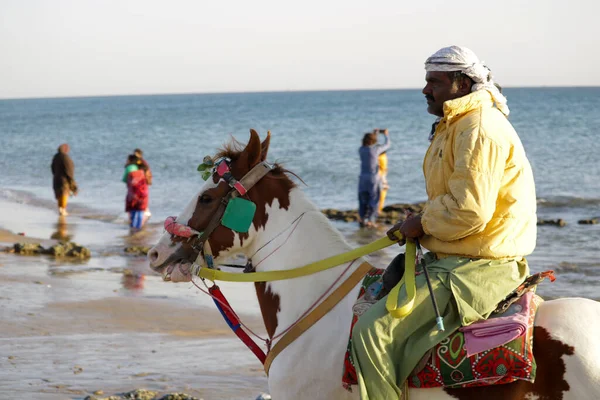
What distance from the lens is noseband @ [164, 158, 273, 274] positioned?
185 inches

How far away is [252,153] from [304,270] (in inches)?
29.1

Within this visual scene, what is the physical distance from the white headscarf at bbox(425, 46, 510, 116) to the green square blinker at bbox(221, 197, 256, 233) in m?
1.32

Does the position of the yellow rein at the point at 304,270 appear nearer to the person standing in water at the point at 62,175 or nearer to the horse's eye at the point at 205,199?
the horse's eye at the point at 205,199

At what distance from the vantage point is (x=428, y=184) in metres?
4.18

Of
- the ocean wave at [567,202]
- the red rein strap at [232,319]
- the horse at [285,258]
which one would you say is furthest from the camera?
the ocean wave at [567,202]

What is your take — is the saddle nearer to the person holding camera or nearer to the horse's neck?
the horse's neck

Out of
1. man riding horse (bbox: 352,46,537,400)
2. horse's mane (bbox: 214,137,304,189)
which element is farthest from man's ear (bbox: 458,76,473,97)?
horse's mane (bbox: 214,137,304,189)

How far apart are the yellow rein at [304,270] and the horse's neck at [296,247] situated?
0.15 feet

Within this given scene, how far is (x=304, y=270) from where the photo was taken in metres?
4.66

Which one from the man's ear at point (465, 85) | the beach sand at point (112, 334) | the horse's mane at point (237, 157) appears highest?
the man's ear at point (465, 85)

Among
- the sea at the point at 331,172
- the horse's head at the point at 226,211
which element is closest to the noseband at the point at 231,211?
the horse's head at the point at 226,211

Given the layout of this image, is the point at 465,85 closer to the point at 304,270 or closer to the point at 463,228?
the point at 463,228

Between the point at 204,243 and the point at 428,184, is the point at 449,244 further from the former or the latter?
the point at 204,243

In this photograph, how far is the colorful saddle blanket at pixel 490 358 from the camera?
3898 millimetres
